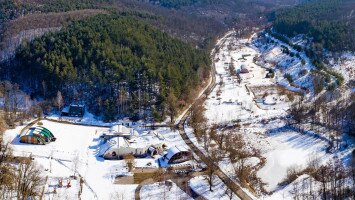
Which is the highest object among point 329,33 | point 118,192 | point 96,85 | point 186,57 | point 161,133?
point 329,33

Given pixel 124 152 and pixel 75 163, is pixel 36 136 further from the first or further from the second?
pixel 124 152

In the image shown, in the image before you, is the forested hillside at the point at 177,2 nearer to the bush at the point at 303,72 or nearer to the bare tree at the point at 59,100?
the bush at the point at 303,72

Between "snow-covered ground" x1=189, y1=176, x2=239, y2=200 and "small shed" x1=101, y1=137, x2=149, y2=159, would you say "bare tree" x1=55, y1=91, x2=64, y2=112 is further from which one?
"snow-covered ground" x1=189, y1=176, x2=239, y2=200

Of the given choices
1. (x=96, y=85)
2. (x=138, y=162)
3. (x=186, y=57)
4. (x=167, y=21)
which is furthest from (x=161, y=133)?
(x=167, y=21)

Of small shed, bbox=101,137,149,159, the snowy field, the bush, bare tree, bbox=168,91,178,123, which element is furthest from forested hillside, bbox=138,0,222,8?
small shed, bbox=101,137,149,159

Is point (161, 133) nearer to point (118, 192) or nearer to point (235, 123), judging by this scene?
point (235, 123)
